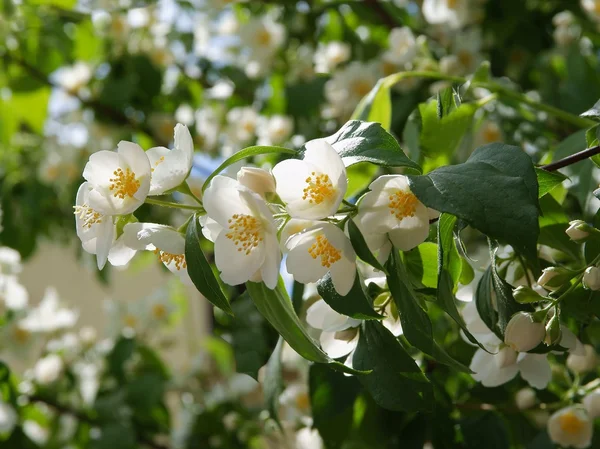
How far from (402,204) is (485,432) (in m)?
0.36

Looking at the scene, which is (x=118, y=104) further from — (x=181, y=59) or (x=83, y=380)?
(x=83, y=380)

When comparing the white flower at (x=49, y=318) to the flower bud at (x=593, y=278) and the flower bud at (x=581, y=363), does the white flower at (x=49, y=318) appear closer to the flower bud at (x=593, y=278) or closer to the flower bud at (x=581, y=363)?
the flower bud at (x=581, y=363)

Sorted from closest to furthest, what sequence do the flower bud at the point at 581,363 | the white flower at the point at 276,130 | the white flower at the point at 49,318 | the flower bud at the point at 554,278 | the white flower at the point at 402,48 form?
the flower bud at the point at 554,278 → the flower bud at the point at 581,363 → the white flower at the point at 402,48 → the white flower at the point at 276,130 → the white flower at the point at 49,318

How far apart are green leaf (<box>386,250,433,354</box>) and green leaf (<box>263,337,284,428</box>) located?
19cm

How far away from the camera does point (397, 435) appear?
0.81 m

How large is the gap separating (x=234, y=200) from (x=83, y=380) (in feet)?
4.04

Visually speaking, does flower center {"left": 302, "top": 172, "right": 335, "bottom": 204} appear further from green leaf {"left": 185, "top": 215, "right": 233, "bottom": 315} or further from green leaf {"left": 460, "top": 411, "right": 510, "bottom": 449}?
green leaf {"left": 460, "top": 411, "right": 510, "bottom": 449}

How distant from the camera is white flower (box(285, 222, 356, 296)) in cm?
46

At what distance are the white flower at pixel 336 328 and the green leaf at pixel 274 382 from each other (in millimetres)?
68

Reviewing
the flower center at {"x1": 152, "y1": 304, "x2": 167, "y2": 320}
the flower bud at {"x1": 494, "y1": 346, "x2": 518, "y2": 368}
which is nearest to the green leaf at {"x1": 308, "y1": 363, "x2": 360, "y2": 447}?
the flower bud at {"x1": 494, "y1": 346, "x2": 518, "y2": 368}

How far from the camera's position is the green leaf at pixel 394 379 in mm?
519

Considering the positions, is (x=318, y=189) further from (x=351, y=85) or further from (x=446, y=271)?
(x=351, y=85)

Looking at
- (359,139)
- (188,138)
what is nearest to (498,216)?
(359,139)

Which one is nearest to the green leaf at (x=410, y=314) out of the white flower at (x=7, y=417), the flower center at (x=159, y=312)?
the white flower at (x=7, y=417)
